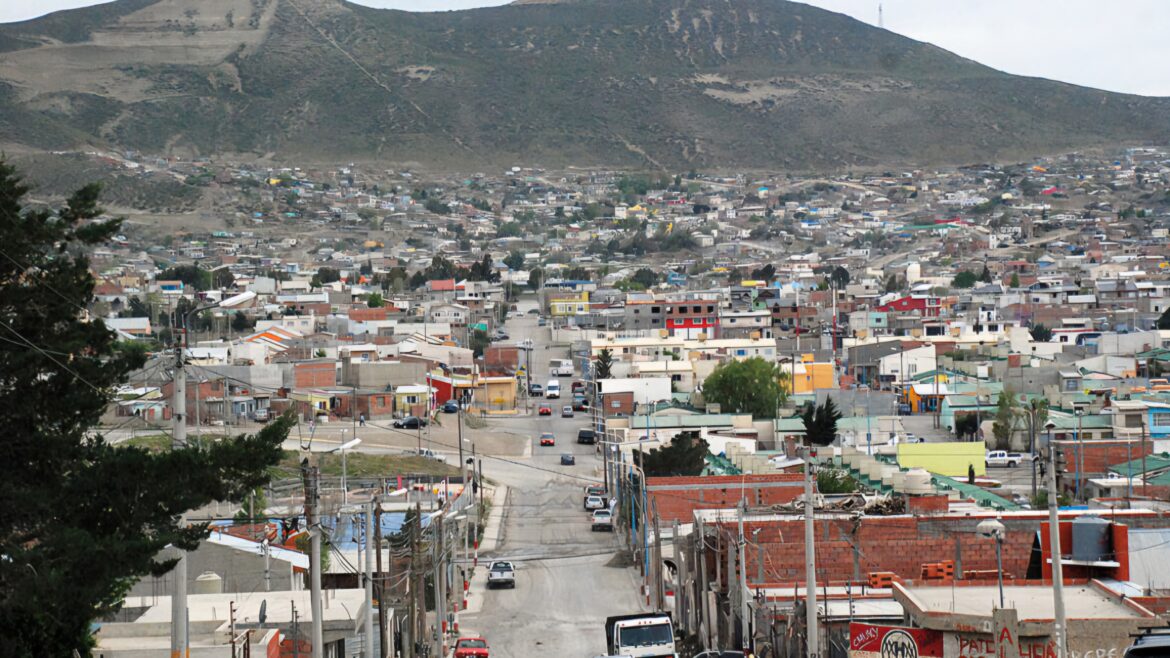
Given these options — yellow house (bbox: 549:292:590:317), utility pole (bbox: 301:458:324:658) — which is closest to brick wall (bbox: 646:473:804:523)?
utility pole (bbox: 301:458:324:658)

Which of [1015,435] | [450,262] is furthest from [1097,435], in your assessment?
[450,262]

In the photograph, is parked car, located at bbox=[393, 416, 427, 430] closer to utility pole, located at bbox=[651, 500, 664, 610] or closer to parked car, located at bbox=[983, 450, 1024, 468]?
parked car, located at bbox=[983, 450, 1024, 468]

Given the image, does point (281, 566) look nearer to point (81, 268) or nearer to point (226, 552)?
point (226, 552)

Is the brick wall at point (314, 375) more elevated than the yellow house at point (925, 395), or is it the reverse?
the brick wall at point (314, 375)

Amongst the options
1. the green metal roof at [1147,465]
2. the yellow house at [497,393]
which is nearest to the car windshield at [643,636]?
the green metal roof at [1147,465]

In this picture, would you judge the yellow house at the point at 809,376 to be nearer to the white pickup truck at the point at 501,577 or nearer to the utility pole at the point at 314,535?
the white pickup truck at the point at 501,577

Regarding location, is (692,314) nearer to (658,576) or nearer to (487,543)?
(487,543)

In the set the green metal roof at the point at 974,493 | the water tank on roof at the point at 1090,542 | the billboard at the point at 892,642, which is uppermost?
the water tank on roof at the point at 1090,542
